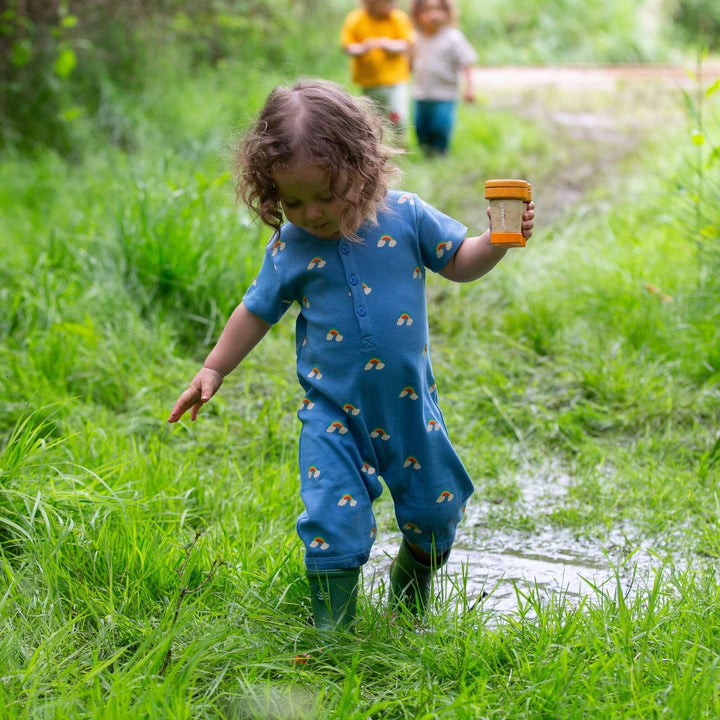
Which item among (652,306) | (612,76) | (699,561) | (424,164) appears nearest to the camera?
(699,561)

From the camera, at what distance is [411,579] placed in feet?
7.90

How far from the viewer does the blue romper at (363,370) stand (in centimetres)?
215

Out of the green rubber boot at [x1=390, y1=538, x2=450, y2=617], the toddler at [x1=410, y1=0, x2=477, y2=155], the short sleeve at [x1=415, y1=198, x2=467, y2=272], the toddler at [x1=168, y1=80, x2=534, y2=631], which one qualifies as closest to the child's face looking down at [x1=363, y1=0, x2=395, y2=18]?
the toddler at [x1=410, y1=0, x2=477, y2=155]

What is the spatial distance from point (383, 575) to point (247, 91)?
6280 mm

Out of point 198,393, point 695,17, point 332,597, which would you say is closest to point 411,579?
point 332,597

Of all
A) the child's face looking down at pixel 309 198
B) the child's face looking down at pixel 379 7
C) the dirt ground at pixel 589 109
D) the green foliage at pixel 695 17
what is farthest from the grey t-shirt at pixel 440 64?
the green foliage at pixel 695 17

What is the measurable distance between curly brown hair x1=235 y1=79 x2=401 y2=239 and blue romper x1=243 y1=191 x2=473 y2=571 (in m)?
0.08

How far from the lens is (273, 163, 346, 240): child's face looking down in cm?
205

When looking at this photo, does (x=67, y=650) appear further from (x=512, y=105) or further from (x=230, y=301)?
(x=512, y=105)

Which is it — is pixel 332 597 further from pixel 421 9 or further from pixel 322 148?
pixel 421 9

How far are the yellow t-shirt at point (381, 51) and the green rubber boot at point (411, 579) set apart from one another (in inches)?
216

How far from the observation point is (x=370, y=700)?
1941 mm

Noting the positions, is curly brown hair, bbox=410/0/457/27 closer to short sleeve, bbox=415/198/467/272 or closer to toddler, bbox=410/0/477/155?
toddler, bbox=410/0/477/155

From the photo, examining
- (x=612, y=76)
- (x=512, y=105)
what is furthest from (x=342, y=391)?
(x=612, y=76)
